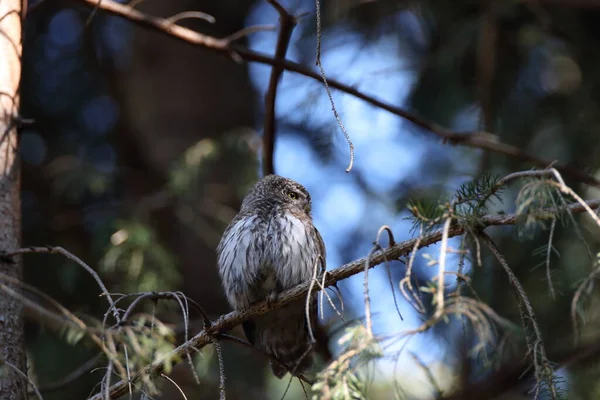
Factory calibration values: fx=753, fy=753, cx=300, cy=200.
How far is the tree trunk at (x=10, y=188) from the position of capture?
2785 millimetres

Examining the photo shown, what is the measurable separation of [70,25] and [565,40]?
3.92 m

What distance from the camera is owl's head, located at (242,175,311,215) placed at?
4.26m

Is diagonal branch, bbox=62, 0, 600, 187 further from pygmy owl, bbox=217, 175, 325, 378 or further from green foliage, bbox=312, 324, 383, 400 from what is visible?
green foliage, bbox=312, 324, 383, 400

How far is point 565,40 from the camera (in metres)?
5.40

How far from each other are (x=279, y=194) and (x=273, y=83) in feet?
2.27

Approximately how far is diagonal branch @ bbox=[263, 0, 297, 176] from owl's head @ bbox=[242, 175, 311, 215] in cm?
8

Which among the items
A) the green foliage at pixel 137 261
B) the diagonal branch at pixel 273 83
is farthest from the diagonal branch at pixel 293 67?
the green foliage at pixel 137 261

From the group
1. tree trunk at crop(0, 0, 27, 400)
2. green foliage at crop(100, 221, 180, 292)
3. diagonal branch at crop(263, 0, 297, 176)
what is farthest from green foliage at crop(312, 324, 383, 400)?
green foliage at crop(100, 221, 180, 292)

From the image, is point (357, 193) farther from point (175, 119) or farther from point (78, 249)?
point (78, 249)

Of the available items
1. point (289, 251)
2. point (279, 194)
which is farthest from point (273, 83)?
point (289, 251)

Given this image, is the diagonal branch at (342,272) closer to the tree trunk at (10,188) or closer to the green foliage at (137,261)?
the tree trunk at (10,188)

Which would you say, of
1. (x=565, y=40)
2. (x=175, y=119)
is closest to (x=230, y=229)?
(x=175, y=119)

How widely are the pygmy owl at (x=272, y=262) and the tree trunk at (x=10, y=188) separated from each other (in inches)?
45.5

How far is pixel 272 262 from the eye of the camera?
12.5 ft
